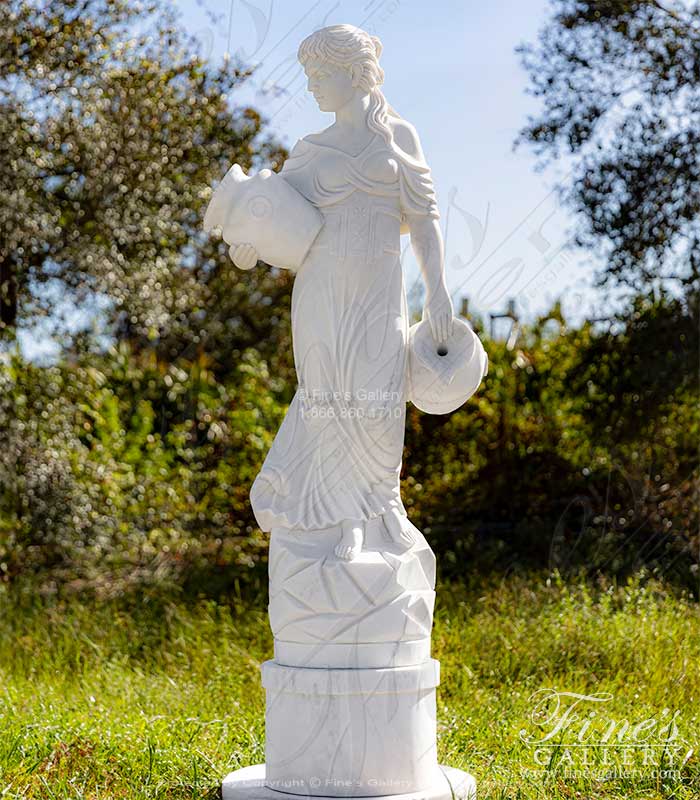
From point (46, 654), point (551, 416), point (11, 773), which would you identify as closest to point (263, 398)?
point (551, 416)

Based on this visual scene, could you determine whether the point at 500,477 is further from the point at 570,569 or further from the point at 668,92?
the point at 668,92

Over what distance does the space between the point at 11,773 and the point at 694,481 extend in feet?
17.3

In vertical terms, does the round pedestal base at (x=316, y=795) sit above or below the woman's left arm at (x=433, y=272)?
below

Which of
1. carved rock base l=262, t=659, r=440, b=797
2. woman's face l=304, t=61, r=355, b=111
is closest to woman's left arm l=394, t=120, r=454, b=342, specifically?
woman's face l=304, t=61, r=355, b=111

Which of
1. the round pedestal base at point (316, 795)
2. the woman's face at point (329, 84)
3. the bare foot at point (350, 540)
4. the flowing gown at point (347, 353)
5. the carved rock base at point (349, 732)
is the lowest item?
the round pedestal base at point (316, 795)

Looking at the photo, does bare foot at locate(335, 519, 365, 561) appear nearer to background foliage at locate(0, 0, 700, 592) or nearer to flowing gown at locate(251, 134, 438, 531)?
flowing gown at locate(251, 134, 438, 531)

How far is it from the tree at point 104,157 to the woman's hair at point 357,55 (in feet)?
12.9

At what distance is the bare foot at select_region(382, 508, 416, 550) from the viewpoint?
3.80m

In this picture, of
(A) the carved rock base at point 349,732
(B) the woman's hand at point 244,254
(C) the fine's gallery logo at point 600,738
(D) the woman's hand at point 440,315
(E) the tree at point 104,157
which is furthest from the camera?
(E) the tree at point 104,157

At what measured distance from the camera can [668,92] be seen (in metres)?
7.76

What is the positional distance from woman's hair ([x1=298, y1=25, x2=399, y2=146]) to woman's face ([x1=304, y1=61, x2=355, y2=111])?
2cm

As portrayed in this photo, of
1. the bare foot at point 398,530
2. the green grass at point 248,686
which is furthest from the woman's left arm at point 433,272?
the green grass at point 248,686

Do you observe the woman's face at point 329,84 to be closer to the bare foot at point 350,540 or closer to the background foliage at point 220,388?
the bare foot at point 350,540

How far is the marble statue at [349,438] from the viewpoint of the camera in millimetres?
3631
